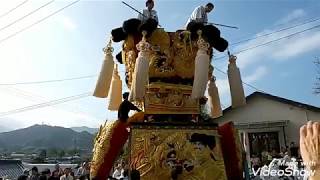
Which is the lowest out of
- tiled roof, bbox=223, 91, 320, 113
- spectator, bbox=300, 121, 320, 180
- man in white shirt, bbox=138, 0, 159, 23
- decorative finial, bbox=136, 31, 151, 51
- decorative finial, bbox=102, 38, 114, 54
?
spectator, bbox=300, 121, 320, 180

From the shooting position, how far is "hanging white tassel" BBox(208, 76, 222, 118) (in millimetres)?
6508

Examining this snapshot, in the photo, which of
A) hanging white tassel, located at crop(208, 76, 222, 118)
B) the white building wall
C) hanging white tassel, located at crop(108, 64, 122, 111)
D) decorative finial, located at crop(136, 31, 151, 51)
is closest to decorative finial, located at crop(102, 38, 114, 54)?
hanging white tassel, located at crop(108, 64, 122, 111)

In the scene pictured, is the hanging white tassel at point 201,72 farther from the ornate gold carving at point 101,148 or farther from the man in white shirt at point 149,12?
the ornate gold carving at point 101,148

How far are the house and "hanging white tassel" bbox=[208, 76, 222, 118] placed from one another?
12.2m

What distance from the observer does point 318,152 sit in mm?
1886

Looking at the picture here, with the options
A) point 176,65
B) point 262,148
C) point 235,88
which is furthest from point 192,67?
point 262,148

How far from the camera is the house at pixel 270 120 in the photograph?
730 inches

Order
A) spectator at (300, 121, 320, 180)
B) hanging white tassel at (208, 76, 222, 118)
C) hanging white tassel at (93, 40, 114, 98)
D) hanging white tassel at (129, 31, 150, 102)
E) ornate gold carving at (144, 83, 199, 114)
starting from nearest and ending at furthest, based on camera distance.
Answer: spectator at (300, 121, 320, 180), hanging white tassel at (129, 31, 150, 102), ornate gold carving at (144, 83, 199, 114), hanging white tassel at (93, 40, 114, 98), hanging white tassel at (208, 76, 222, 118)

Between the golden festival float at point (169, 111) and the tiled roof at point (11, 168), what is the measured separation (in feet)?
68.1

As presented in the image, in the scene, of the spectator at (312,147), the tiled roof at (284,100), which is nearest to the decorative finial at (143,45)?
the spectator at (312,147)

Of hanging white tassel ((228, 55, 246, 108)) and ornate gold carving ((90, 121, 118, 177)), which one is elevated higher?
hanging white tassel ((228, 55, 246, 108))

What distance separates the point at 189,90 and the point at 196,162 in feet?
3.84

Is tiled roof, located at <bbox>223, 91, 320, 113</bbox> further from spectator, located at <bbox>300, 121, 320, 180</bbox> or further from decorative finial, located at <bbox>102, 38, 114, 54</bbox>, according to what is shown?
spectator, located at <bbox>300, 121, 320, 180</bbox>

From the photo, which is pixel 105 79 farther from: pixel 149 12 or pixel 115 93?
pixel 149 12
